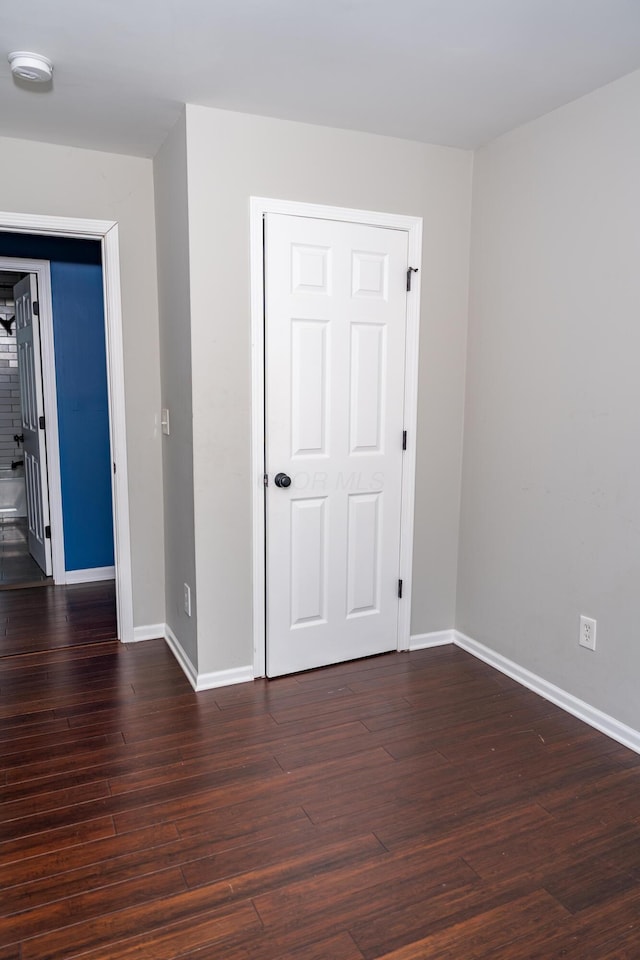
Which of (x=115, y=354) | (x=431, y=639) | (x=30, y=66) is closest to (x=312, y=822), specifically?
(x=431, y=639)

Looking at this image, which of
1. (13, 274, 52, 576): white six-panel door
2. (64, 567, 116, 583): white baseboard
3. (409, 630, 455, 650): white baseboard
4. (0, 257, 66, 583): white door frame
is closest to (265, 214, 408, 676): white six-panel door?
(409, 630, 455, 650): white baseboard

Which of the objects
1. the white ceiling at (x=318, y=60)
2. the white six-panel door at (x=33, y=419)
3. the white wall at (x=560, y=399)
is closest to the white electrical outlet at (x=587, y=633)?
the white wall at (x=560, y=399)

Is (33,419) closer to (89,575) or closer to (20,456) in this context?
(89,575)

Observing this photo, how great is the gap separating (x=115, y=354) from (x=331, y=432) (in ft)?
3.90

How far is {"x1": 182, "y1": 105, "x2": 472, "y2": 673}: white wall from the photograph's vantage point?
9.02ft

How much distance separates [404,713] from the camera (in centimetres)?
276

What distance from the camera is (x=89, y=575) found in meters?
4.66

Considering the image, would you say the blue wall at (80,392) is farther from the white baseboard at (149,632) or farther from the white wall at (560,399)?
the white wall at (560,399)

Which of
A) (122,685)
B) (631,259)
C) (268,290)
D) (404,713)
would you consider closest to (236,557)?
(122,685)

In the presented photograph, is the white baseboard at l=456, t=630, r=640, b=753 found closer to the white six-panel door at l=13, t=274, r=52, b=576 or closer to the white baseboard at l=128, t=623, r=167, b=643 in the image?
the white baseboard at l=128, t=623, r=167, b=643

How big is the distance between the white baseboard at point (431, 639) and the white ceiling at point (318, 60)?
243cm

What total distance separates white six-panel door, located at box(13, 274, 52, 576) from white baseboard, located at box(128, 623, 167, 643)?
4.80ft

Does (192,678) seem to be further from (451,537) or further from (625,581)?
(625,581)

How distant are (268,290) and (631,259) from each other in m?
1.44
